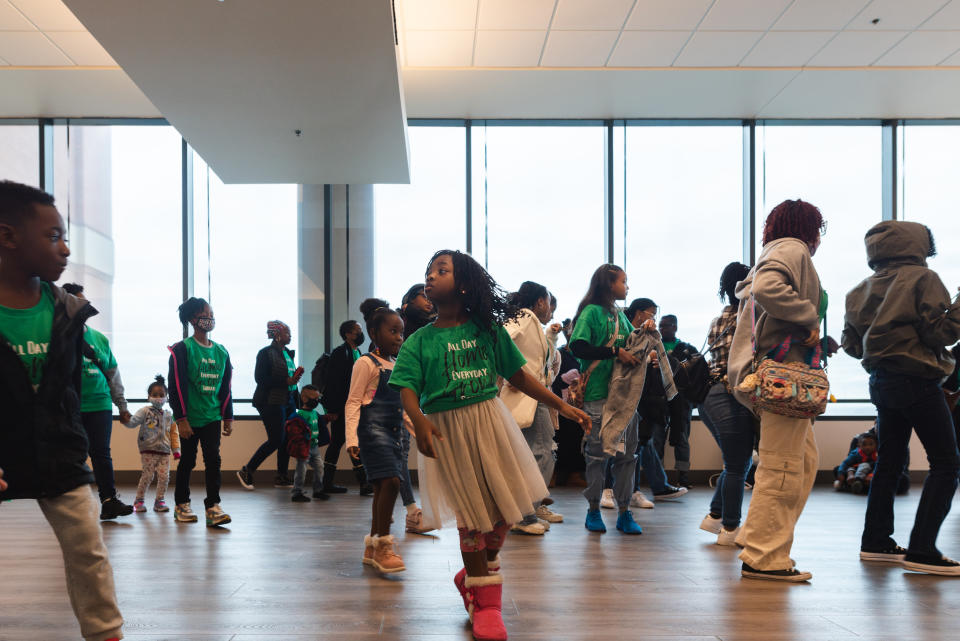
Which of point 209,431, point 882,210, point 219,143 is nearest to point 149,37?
point 219,143

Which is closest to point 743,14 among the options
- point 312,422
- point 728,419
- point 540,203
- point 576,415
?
point 540,203

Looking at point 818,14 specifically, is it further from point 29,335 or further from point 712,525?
point 29,335

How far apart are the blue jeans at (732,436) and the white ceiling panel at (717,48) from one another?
339 cm

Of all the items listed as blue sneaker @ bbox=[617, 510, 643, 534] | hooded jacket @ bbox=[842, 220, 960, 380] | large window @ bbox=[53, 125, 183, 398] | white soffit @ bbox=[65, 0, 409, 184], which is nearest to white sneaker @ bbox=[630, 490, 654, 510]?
blue sneaker @ bbox=[617, 510, 643, 534]

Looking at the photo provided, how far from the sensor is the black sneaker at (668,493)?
6.05 metres

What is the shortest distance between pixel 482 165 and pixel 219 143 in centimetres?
268

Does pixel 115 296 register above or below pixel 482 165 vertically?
below

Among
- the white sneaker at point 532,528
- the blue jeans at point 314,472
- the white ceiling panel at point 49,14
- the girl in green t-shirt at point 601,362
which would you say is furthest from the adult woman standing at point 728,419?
the white ceiling panel at point 49,14

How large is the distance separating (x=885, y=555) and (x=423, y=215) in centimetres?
558

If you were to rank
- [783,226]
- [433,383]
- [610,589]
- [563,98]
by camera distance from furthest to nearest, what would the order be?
[563,98]
[783,226]
[610,589]
[433,383]

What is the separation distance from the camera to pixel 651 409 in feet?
18.7

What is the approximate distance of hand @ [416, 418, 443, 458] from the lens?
240 centimetres

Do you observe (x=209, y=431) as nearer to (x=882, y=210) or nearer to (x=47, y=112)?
(x=47, y=112)

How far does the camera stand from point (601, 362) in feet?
14.4
